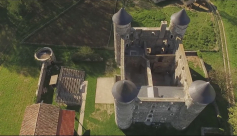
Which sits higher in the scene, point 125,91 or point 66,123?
point 125,91

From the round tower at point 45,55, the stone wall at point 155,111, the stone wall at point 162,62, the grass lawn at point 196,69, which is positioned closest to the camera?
the stone wall at point 155,111

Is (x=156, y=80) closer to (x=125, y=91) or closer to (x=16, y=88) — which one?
(x=125, y=91)

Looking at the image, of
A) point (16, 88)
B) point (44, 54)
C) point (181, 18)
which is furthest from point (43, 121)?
point (181, 18)

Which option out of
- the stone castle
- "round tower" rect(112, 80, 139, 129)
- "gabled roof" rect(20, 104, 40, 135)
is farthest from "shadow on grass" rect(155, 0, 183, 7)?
"gabled roof" rect(20, 104, 40, 135)

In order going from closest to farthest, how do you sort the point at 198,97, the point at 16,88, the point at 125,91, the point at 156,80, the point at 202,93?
the point at 202,93
the point at 198,97
the point at 125,91
the point at 16,88
the point at 156,80

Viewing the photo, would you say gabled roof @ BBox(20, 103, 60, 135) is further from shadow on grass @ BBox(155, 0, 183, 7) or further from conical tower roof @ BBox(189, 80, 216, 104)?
shadow on grass @ BBox(155, 0, 183, 7)


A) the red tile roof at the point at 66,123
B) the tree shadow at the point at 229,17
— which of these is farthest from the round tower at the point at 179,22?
the tree shadow at the point at 229,17

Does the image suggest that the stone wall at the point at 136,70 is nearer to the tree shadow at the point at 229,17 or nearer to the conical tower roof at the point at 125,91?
the conical tower roof at the point at 125,91
